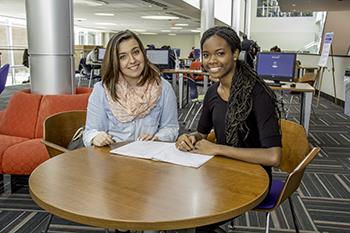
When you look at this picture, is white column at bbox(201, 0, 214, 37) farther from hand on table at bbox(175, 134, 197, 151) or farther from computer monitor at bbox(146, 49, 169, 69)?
hand on table at bbox(175, 134, 197, 151)

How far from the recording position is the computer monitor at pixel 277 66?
187 inches

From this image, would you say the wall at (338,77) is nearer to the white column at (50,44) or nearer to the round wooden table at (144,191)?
the white column at (50,44)

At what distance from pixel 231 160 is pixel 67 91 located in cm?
221

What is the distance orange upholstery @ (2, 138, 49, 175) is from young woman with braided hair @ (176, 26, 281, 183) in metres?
1.57

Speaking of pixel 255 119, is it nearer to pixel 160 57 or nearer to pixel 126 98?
pixel 126 98

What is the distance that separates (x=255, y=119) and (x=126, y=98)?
2.19 feet

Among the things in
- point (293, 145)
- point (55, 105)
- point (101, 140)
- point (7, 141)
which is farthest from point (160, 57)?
point (101, 140)

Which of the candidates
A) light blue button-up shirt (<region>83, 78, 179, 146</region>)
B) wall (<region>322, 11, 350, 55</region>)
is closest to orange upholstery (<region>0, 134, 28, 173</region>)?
light blue button-up shirt (<region>83, 78, 179, 146</region>)

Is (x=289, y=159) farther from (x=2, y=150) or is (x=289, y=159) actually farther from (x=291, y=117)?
(x=291, y=117)

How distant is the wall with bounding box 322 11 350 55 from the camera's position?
9070mm

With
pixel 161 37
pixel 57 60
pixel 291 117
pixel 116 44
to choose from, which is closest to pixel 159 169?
pixel 116 44

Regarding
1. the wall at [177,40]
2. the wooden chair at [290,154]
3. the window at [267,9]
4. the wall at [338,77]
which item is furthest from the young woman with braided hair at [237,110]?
the wall at [177,40]

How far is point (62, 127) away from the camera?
216cm

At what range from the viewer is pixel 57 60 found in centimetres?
314
